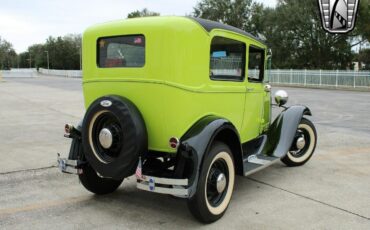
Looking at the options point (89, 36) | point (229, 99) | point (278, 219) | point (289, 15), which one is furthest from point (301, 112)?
point (289, 15)

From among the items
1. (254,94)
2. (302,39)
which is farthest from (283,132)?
(302,39)

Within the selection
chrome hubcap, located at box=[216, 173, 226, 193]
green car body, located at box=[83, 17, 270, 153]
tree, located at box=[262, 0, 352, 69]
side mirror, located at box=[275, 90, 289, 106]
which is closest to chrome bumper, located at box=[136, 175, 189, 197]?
green car body, located at box=[83, 17, 270, 153]

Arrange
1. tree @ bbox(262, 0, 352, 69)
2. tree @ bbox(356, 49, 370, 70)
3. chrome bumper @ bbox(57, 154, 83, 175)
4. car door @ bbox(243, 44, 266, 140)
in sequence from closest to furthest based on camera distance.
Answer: chrome bumper @ bbox(57, 154, 83, 175), car door @ bbox(243, 44, 266, 140), tree @ bbox(262, 0, 352, 69), tree @ bbox(356, 49, 370, 70)

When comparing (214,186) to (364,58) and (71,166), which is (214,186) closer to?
(71,166)

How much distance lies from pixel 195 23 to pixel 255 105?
184cm

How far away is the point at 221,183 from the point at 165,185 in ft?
2.19

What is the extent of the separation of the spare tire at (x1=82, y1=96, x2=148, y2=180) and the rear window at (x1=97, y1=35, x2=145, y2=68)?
18.3 inches

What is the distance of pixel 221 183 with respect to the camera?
4.38 metres

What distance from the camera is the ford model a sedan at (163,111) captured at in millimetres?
4090

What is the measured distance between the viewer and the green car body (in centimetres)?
417

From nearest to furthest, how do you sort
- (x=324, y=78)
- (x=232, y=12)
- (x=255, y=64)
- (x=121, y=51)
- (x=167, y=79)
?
(x=167, y=79) < (x=121, y=51) < (x=255, y=64) < (x=324, y=78) < (x=232, y=12)

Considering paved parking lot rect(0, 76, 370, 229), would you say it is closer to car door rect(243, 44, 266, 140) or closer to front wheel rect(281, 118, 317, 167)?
front wheel rect(281, 118, 317, 167)

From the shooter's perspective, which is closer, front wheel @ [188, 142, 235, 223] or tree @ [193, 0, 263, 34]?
front wheel @ [188, 142, 235, 223]

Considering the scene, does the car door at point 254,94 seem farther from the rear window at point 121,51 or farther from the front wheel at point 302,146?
the rear window at point 121,51
